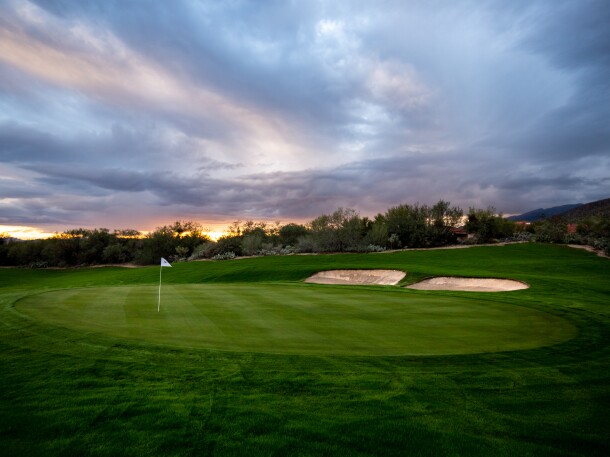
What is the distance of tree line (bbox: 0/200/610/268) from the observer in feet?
179

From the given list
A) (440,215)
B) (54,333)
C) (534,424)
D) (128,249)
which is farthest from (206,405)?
(128,249)

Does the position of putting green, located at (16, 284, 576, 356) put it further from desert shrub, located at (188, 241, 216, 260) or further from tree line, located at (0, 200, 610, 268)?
desert shrub, located at (188, 241, 216, 260)

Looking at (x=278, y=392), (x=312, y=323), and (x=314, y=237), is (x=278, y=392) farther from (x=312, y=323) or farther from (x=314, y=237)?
(x=314, y=237)

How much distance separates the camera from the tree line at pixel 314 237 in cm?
5466

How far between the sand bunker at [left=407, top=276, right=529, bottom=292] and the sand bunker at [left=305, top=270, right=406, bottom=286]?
10.1 feet

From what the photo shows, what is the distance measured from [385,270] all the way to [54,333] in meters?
27.1

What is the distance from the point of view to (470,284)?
2559cm

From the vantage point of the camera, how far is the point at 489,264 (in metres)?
34.0

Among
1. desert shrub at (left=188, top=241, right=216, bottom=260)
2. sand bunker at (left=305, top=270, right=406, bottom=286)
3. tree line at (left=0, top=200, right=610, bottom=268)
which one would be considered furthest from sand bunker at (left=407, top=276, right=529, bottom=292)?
desert shrub at (left=188, top=241, right=216, bottom=260)

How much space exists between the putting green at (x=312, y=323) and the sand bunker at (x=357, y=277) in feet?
48.9

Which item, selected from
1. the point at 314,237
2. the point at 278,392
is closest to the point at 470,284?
the point at 278,392

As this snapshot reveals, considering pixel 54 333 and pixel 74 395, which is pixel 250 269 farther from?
pixel 74 395

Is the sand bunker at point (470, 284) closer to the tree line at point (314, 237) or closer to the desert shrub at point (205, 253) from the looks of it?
the tree line at point (314, 237)

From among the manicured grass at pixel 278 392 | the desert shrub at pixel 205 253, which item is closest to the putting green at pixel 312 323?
the manicured grass at pixel 278 392
